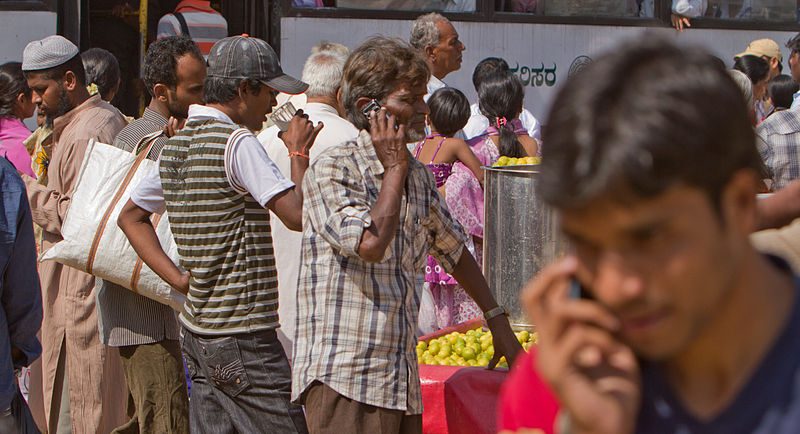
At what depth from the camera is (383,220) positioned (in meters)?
2.50

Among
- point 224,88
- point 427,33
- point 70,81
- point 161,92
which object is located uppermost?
point 427,33

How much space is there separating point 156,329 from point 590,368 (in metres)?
3.34

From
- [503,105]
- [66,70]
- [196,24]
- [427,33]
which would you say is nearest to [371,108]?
[66,70]

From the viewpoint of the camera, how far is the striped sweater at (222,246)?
119 inches

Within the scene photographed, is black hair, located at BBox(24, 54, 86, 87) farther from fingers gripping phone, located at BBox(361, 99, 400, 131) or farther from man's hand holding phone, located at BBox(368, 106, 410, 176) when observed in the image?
man's hand holding phone, located at BBox(368, 106, 410, 176)

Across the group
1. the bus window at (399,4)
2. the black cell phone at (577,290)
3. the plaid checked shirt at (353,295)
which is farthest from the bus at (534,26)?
the black cell phone at (577,290)

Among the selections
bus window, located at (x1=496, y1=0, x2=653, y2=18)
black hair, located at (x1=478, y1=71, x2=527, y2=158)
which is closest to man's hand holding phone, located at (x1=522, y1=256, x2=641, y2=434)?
black hair, located at (x1=478, y1=71, x2=527, y2=158)

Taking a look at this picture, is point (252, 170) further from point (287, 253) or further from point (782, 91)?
point (782, 91)

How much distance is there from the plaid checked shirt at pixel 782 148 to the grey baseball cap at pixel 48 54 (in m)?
3.62

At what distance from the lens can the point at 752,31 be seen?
8.86 meters

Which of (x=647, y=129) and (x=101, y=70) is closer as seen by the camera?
(x=647, y=129)

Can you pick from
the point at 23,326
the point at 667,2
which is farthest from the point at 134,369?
the point at 667,2

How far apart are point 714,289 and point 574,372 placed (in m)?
0.17

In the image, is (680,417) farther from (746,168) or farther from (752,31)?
(752,31)
